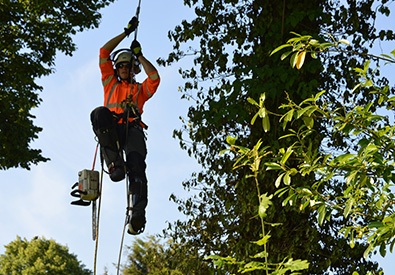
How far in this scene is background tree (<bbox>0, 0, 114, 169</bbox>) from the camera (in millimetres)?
16188

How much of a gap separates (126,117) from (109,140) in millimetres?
251

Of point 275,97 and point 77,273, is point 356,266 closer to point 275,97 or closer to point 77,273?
point 275,97

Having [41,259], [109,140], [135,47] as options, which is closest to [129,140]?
[109,140]

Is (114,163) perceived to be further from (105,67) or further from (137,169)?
(105,67)

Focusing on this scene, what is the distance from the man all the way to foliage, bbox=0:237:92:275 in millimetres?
33251

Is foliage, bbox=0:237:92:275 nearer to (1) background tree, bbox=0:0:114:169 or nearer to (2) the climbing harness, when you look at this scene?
(1) background tree, bbox=0:0:114:169

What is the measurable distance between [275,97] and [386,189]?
12.9ft

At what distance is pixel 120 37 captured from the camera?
686cm

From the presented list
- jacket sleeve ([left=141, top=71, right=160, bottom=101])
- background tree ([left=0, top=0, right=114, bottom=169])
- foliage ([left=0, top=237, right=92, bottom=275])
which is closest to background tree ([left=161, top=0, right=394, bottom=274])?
jacket sleeve ([left=141, top=71, right=160, bottom=101])

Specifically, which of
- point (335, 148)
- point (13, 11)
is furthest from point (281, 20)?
point (13, 11)

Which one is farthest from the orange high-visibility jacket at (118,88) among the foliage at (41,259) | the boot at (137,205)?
the foliage at (41,259)

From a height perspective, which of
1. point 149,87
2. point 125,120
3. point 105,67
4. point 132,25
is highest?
point 132,25

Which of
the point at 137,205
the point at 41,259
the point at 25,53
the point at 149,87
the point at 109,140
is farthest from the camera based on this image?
the point at 41,259

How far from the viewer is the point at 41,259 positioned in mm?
39531
